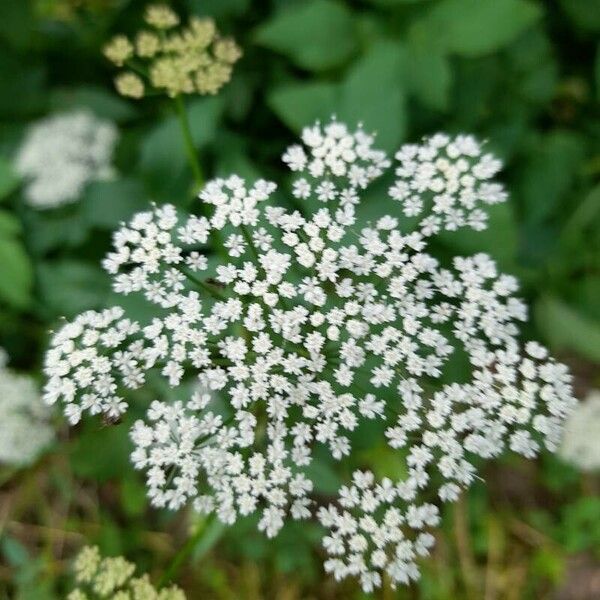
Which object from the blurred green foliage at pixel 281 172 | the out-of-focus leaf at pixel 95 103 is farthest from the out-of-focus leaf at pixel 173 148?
the out-of-focus leaf at pixel 95 103

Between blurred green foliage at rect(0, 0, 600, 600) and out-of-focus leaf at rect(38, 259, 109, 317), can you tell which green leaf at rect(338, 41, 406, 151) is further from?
out-of-focus leaf at rect(38, 259, 109, 317)

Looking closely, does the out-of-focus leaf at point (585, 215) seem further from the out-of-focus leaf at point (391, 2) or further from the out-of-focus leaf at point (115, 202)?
the out-of-focus leaf at point (115, 202)

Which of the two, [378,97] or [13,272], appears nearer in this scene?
[378,97]

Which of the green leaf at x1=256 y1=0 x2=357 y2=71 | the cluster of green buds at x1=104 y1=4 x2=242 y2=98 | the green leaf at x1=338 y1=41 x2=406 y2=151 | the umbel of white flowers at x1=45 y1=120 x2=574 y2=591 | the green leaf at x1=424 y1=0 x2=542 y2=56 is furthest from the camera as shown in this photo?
the green leaf at x1=256 y1=0 x2=357 y2=71

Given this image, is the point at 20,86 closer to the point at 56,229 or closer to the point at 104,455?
the point at 56,229

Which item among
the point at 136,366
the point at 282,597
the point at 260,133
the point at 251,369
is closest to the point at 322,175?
the point at 251,369

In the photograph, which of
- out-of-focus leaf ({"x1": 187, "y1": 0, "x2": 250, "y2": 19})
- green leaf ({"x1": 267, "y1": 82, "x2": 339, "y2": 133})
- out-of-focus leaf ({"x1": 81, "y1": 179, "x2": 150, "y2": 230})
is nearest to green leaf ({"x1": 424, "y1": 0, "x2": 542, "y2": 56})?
green leaf ({"x1": 267, "y1": 82, "x2": 339, "y2": 133})

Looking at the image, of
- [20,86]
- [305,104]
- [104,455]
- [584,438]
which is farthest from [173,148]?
[584,438]
